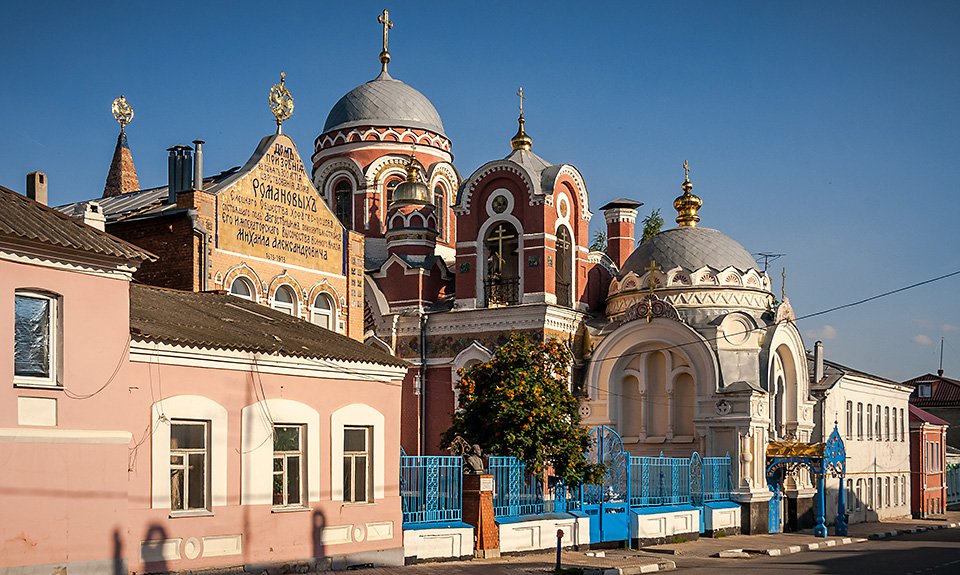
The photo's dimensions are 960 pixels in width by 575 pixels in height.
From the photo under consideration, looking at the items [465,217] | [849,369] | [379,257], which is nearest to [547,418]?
[465,217]

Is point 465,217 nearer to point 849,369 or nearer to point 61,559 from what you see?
point 849,369

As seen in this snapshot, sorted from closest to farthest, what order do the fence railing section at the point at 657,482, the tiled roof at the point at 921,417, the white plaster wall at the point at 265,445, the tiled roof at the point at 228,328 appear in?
1. the tiled roof at the point at 228,328
2. the white plaster wall at the point at 265,445
3. the fence railing section at the point at 657,482
4. the tiled roof at the point at 921,417

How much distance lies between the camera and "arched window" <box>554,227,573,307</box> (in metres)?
36.0

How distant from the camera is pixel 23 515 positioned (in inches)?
545

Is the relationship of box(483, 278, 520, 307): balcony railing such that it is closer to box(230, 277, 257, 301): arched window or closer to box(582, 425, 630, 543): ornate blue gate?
box(582, 425, 630, 543): ornate blue gate

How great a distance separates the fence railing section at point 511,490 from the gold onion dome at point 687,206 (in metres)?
18.4

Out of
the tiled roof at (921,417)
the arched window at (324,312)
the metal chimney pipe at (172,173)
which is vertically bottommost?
the tiled roof at (921,417)

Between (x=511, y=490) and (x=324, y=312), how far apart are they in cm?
773

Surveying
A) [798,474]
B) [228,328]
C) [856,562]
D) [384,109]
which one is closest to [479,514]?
[228,328]

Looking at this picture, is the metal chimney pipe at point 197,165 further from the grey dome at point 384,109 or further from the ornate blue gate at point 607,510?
the grey dome at point 384,109

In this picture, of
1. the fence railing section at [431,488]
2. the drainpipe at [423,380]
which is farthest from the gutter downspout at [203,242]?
the drainpipe at [423,380]

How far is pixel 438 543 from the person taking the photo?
2009 centimetres

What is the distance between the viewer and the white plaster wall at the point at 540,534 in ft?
71.7

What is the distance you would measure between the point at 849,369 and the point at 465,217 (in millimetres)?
15960
